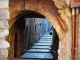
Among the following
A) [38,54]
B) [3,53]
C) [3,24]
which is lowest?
[38,54]

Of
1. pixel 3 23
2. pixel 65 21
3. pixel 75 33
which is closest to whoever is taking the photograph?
pixel 3 23

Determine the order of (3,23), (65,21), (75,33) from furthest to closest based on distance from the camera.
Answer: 1. (65,21)
2. (75,33)
3. (3,23)

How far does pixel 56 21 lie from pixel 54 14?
187 mm

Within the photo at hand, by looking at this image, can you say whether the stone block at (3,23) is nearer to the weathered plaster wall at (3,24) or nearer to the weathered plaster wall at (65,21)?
the weathered plaster wall at (3,24)

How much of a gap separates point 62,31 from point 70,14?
0.52 m

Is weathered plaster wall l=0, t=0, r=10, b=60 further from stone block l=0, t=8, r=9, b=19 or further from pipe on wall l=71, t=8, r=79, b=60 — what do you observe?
pipe on wall l=71, t=8, r=79, b=60

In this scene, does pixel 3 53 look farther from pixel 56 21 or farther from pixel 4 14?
pixel 56 21

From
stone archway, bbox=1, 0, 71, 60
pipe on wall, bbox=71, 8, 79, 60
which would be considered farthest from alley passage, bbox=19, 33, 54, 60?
pipe on wall, bbox=71, 8, 79, 60

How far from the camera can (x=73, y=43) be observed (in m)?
4.99

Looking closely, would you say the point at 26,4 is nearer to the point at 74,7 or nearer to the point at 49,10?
the point at 49,10

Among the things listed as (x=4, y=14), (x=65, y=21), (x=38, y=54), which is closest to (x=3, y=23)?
(x=4, y=14)

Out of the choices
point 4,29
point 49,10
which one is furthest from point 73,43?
point 4,29

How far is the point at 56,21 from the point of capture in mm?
5574

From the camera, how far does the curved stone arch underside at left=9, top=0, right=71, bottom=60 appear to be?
5238mm
